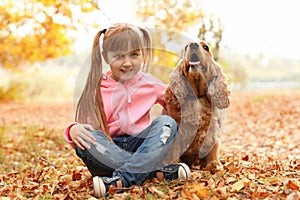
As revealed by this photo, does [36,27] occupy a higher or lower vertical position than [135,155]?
higher

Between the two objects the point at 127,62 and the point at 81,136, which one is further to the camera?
the point at 127,62

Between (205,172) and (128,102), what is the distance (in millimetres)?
796

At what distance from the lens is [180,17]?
7602 millimetres

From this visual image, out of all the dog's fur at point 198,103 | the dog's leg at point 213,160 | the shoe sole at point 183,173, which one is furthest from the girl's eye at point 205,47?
the shoe sole at point 183,173

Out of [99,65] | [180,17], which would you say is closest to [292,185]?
[99,65]

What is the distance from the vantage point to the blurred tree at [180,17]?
7.34 m

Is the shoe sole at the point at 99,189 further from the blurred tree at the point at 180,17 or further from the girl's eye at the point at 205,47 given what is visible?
the blurred tree at the point at 180,17

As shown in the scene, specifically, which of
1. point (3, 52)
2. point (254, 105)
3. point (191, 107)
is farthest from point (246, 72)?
point (191, 107)

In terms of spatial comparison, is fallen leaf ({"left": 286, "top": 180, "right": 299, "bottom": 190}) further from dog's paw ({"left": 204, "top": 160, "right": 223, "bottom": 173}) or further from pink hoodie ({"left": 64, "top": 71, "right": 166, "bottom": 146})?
pink hoodie ({"left": 64, "top": 71, "right": 166, "bottom": 146})

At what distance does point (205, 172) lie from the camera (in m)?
3.13

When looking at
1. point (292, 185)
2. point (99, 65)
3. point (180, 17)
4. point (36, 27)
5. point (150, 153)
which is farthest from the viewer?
point (36, 27)

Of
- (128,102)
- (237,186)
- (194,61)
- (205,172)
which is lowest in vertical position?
(205,172)

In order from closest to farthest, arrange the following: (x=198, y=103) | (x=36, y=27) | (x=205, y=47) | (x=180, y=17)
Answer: (x=205, y=47) → (x=198, y=103) → (x=180, y=17) → (x=36, y=27)

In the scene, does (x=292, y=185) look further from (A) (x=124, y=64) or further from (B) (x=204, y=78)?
(A) (x=124, y=64)
